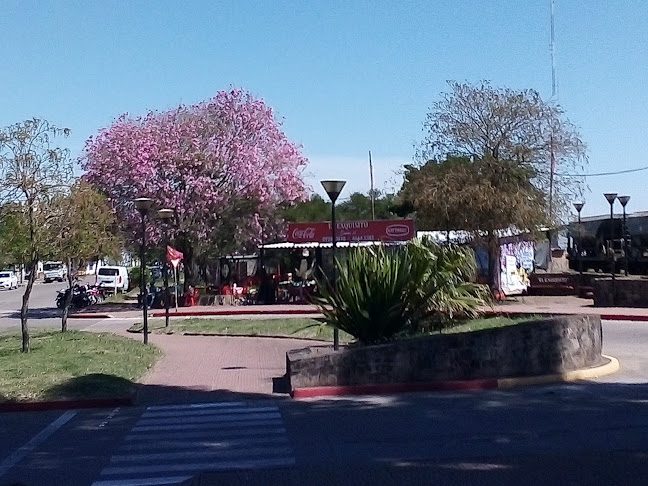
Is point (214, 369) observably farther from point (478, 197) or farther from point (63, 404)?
point (478, 197)

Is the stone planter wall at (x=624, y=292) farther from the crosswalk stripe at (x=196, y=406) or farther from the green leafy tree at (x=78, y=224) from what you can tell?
the crosswalk stripe at (x=196, y=406)

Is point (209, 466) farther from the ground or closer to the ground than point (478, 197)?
closer to the ground

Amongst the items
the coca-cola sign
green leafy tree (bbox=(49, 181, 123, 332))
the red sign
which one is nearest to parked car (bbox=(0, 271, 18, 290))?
the red sign

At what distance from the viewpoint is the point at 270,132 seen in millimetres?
45750

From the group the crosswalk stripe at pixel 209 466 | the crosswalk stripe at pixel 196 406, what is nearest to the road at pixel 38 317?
the crosswalk stripe at pixel 196 406

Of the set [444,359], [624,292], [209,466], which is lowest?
[209,466]

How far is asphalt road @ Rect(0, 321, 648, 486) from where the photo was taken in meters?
8.81

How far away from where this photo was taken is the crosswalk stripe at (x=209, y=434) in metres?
11.5

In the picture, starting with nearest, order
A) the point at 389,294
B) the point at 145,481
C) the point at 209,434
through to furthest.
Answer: the point at 145,481 < the point at 209,434 < the point at 389,294

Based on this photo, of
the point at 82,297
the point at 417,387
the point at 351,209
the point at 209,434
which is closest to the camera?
the point at 209,434

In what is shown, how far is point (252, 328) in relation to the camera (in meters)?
29.5

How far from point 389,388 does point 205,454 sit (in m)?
5.54

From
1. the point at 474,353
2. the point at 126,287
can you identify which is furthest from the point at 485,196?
the point at 126,287

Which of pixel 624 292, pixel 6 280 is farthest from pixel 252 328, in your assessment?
pixel 6 280
